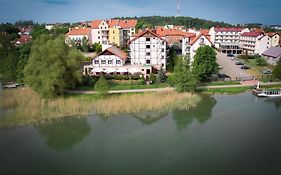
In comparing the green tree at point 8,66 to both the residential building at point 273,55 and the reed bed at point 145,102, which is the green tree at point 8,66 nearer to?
the reed bed at point 145,102

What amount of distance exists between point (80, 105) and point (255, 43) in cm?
3180

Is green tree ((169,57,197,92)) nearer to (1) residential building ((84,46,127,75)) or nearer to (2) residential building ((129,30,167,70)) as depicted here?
(2) residential building ((129,30,167,70))

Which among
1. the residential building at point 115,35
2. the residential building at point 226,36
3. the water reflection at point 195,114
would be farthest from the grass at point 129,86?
the residential building at point 226,36

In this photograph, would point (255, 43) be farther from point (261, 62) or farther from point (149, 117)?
point (149, 117)

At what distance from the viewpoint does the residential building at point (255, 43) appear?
1515 inches

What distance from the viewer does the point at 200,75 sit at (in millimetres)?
23344

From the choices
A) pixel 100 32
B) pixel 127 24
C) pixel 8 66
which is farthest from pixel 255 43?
pixel 8 66

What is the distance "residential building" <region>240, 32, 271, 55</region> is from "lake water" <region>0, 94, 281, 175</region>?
2286 cm

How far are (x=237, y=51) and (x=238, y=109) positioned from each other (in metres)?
26.4

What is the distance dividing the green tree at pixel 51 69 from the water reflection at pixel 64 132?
4.16m

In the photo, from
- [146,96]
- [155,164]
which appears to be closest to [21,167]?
[155,164]

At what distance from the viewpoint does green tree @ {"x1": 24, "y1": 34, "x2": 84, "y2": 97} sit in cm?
1980

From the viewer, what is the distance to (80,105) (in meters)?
19.0

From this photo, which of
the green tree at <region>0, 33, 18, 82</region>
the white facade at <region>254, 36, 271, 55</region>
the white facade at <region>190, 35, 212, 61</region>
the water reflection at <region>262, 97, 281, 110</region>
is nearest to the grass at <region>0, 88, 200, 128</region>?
the green tree at <region>0, 33, 18, 82</region>
